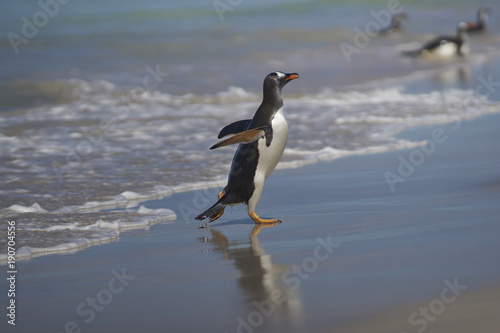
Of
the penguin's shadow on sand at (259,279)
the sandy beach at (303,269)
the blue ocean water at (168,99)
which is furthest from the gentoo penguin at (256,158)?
the blue ocean water at (168,99)

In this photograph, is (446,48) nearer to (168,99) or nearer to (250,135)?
(168,99)

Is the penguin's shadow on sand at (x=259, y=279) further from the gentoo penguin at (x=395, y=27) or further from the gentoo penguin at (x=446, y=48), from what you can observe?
the gentoo penguin at (x=395, y=27)

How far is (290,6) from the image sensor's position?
3975 cm

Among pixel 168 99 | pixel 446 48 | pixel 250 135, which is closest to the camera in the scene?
pixel 250 135

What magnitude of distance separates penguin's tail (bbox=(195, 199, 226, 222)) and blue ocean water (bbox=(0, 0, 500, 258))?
1.60 ft

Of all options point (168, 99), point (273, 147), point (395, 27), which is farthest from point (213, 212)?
point (395, 27)

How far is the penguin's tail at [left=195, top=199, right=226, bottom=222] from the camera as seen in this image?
18.3 feet

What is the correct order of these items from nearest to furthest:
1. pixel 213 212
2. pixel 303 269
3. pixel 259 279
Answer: pixel 259 279 → pixel 303 269 → pixel 213 212

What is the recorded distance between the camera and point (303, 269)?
4199 millimetres

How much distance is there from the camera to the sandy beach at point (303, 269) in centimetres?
347

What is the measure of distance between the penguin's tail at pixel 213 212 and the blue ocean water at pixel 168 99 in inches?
19.3

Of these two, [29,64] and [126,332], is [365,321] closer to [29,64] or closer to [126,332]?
[126,332]

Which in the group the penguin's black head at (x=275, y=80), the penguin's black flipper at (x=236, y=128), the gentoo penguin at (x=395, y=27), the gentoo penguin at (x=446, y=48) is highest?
the gentoo penguin at (x=395, y=27)

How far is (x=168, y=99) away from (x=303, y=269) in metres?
10.00
